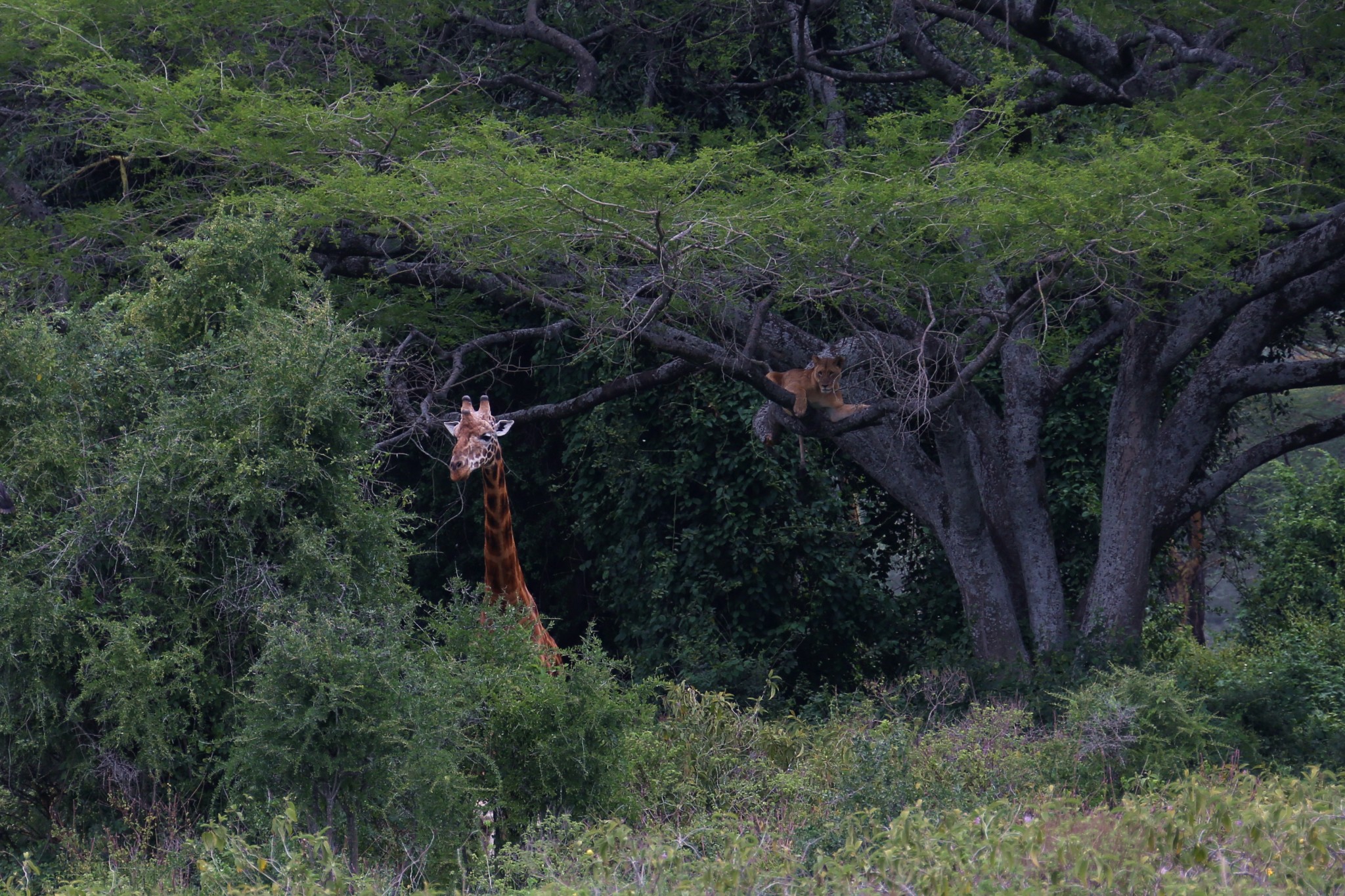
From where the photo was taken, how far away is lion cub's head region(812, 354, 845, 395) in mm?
10367

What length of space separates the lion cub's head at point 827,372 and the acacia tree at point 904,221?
32cm

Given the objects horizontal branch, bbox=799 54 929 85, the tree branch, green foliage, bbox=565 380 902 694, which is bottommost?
green foliage, bbox=565 380 902 694

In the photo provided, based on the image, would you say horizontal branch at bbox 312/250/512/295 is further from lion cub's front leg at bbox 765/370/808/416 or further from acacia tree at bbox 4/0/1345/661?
lion cub's front leg at bbox 765/370/808/416

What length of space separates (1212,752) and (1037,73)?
6095 millimetres

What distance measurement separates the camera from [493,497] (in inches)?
416

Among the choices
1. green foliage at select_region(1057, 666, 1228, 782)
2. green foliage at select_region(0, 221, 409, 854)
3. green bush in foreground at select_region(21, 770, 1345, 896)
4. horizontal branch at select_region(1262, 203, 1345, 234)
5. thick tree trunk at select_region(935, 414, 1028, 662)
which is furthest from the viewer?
thick tree trunk at select_region(935, 414, 1028, 662)

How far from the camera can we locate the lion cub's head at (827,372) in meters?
10.4

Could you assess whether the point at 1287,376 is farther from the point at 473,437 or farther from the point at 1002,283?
the point at 473,437

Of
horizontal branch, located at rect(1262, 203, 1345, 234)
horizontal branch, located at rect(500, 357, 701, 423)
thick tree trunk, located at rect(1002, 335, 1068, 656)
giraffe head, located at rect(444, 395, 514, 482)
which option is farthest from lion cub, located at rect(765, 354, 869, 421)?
horizontal branch, located at rect(1262, 203, 1345, 234)

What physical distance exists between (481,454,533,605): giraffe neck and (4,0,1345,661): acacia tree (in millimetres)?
1303

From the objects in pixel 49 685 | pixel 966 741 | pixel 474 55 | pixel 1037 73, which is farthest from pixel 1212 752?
pixel 474 55

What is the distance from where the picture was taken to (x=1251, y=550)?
17922 millimetres

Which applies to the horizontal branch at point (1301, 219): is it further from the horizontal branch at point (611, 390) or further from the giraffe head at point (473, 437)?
the giraffe head at point (473, 437)

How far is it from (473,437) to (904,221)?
3673mm
